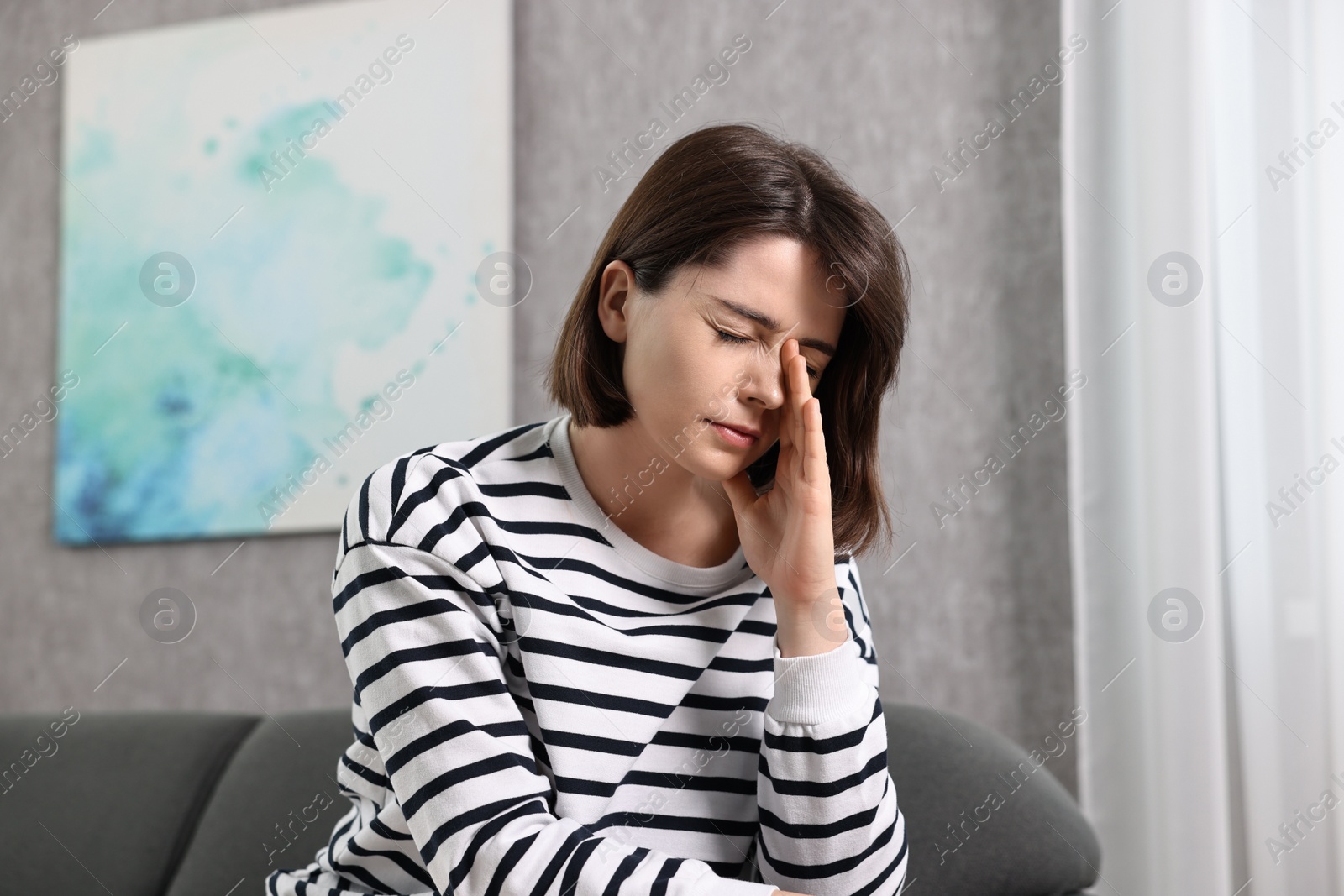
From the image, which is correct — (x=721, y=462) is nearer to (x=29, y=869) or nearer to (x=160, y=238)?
(x=29, y=869)

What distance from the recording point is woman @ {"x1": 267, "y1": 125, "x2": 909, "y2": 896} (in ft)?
3.10

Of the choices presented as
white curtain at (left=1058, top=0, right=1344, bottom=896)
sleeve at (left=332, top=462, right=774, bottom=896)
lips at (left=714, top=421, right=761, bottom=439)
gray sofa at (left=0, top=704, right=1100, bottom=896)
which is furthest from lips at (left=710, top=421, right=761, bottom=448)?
white curtain at (left=1058, top=0, right=1344, bottom=896)

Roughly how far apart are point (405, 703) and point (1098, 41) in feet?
5.10

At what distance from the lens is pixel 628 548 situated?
3.60 feet

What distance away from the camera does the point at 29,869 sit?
1491 millimetres

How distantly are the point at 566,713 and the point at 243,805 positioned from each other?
71 centimetres

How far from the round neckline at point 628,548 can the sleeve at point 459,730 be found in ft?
0.42

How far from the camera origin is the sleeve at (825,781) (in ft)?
3.34

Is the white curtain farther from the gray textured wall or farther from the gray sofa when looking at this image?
the gray sofa

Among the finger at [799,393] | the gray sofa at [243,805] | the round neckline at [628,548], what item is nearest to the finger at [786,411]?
the finger at [799,393]

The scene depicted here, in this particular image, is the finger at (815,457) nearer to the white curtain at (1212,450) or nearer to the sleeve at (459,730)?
the sleeve at (459,730)

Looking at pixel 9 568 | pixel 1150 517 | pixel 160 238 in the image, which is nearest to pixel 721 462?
pixel 1150 517

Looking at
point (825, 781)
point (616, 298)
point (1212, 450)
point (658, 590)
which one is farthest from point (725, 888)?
point (1212, 450)

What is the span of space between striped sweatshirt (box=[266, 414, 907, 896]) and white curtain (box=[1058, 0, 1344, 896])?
2.31ft
